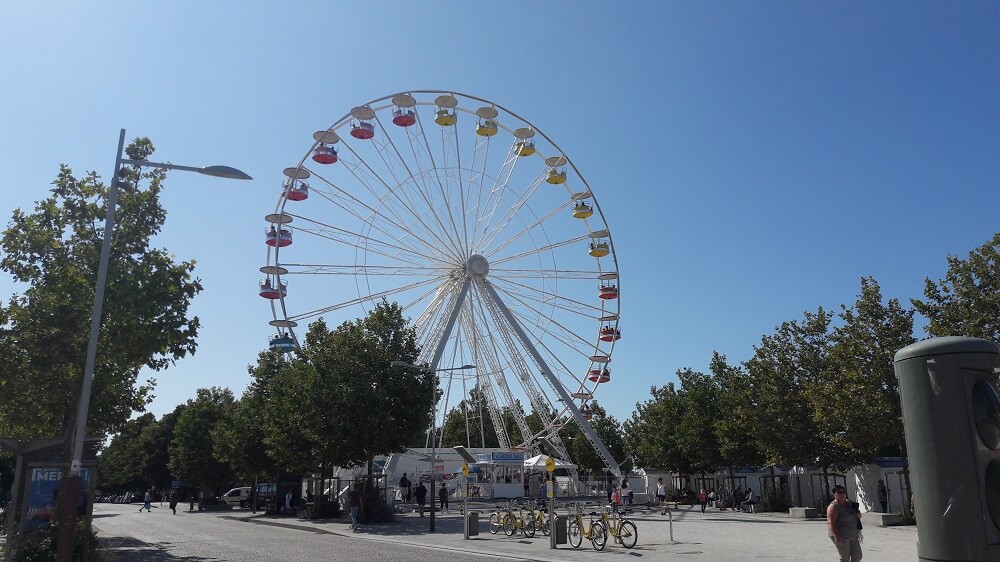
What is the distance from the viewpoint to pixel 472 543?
25047 millimetres

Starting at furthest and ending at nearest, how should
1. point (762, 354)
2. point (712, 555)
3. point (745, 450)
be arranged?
1. point (745, 450)
2. point (762, 354)
3. point (712, 555)

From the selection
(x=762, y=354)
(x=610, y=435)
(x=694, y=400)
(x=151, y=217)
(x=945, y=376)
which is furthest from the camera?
(x=610, y=435)

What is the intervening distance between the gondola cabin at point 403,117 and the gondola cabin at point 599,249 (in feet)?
46.1

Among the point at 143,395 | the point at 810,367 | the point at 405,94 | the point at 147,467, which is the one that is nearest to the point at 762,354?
the point at 810,367

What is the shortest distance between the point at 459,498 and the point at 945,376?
177ft

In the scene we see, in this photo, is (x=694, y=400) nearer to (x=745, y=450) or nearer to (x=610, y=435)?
(x=745, y=450)

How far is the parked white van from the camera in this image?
62.5 m

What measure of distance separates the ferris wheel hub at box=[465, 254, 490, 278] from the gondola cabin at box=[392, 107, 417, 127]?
791 cm

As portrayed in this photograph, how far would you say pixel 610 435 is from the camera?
90.7m

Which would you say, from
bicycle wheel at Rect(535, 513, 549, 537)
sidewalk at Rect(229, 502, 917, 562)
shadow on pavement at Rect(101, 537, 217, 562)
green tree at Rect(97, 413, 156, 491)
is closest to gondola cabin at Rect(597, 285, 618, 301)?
sidewalk at Rect(229, 502, 917, 562)

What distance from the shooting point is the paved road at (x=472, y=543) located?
2058cm

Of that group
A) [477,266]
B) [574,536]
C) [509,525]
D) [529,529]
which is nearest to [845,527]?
[574,536]

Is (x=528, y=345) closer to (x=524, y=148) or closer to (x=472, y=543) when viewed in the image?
(x=524, y=148)

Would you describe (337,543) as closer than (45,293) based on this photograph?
No
